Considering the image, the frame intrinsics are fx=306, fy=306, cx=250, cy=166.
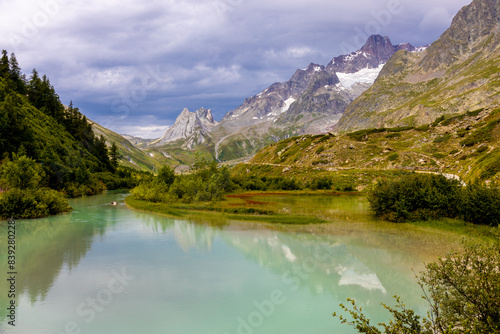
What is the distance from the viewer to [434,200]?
44.7 m

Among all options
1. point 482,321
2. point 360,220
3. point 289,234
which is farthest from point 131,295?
point 360,220

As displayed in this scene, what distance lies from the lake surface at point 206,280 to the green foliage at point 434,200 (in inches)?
314

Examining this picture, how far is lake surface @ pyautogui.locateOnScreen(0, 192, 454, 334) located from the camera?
17.1 metres

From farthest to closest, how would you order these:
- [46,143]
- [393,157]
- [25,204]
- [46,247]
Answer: [393,157] → [46,143] → [25,204] → [46,247]

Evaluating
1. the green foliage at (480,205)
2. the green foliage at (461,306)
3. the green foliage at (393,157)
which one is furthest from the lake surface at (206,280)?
the green foliage at (393,157)

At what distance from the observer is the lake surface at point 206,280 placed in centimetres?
1709

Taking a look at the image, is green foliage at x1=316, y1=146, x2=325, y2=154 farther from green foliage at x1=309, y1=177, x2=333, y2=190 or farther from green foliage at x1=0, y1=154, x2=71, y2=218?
green foliage at x1=0, y1=154, x2=71, y2=218

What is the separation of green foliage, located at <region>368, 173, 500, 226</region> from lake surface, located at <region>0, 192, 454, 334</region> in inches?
314

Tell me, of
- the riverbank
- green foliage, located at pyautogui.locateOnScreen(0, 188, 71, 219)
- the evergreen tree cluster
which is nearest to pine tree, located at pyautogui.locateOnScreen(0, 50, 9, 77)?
the evergreen tree cluster

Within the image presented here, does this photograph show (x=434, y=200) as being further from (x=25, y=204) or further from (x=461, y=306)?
(x=25, y=204)

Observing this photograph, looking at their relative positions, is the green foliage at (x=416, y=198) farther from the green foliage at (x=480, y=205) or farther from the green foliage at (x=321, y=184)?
the green foliage at (x=321, y=184)

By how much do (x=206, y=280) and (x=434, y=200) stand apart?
3729cm

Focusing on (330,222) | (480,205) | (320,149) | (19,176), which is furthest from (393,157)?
(19,176)

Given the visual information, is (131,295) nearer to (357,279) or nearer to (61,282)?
(61,282)
